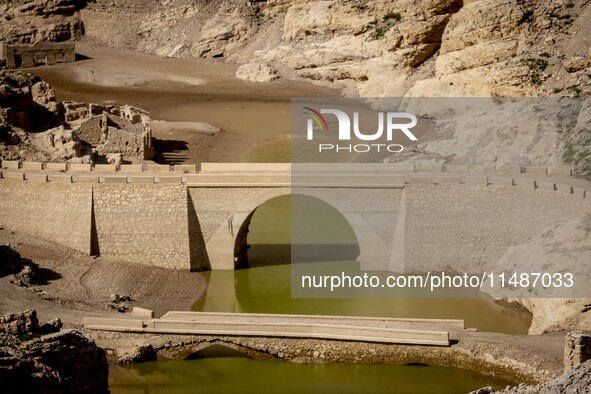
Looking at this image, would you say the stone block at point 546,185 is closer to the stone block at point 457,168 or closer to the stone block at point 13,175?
the stone block at point 457,168

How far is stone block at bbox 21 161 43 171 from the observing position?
42.4 m

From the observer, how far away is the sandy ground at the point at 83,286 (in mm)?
33416

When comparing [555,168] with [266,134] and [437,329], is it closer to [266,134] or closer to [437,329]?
[437,329]

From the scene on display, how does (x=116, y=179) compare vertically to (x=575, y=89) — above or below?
below

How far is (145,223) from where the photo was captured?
131 ft

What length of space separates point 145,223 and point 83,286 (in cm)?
388

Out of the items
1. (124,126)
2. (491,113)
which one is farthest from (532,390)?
(124,126)

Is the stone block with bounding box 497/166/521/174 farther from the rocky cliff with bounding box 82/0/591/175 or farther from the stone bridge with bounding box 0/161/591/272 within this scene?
the rocky cliff with bounding box 82/0/591/175

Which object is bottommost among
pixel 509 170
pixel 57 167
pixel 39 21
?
pixel 509 170

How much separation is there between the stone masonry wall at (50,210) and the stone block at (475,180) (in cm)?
1386

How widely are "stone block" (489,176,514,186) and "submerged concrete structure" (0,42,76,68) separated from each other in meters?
48.7

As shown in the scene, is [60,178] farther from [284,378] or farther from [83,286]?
[284,378]

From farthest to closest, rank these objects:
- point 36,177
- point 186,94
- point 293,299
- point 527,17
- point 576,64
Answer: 1. point 186,94
2. point 527,17
3. point 576,64
4. point 36,177
5. point 293,299

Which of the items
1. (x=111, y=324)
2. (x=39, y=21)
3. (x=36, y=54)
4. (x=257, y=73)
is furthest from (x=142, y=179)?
(x=39, y=21)
